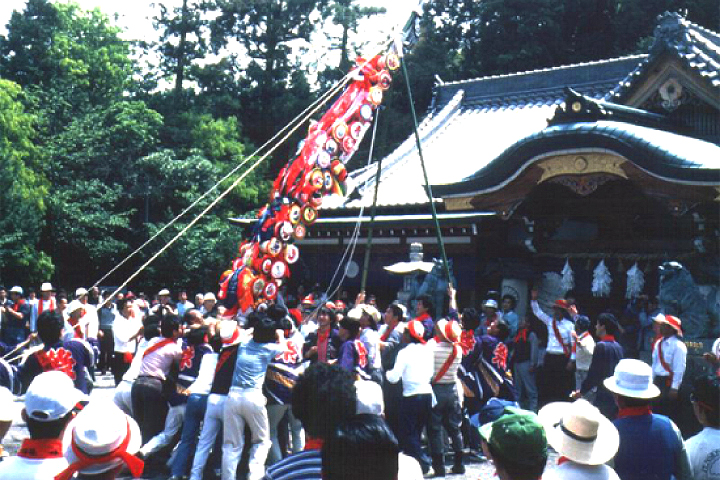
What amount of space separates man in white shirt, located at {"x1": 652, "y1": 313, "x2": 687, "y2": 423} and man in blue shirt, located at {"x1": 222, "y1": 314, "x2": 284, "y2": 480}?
4.40 m

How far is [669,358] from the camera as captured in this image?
8711 millimetres

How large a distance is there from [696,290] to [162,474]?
695 cm

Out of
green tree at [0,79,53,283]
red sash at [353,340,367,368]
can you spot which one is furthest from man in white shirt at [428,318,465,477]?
green tree at [0,79,53,283]

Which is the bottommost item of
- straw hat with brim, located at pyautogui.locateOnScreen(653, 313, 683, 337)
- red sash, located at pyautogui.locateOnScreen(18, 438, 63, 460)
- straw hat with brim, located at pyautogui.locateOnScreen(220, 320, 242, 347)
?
straw hat with brim, located at pyautogui.locateOnScreen(653, 313, 683, 337)

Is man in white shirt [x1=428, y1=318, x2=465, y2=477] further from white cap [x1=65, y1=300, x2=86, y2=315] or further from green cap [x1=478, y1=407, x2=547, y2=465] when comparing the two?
green cap [x1=478, y1=407, x2=547, y2=465]

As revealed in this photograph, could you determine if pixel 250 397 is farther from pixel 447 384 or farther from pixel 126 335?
pixel 126 335

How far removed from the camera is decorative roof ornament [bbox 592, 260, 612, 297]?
44.2ft

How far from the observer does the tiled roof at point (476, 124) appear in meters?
18.2

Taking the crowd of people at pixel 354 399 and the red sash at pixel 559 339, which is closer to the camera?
the crowd of people at pixel 354 399

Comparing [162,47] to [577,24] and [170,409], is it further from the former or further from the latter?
[170,409]

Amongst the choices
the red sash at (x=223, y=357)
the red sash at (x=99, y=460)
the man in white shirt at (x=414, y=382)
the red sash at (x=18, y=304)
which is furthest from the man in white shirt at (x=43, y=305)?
the red sash at (x=99, y=460)

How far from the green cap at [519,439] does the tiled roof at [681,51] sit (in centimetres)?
1107

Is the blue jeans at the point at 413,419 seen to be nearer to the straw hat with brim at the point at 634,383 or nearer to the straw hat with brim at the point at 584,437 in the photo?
the straw hat with brim at the point at 634,383

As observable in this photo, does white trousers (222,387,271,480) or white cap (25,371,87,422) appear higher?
white cap (25,371,87,422)
